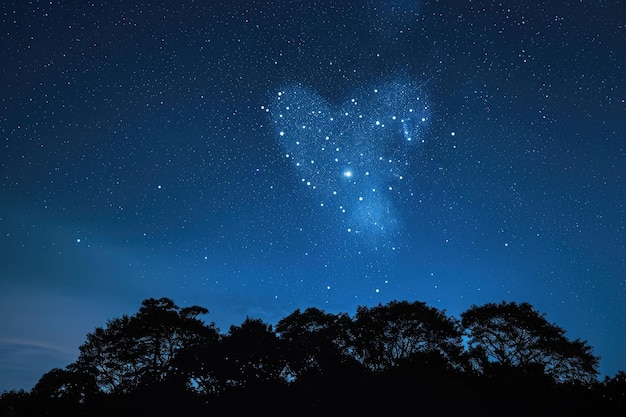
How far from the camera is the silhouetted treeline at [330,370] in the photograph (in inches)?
1084

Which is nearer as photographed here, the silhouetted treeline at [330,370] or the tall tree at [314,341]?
the silhouetted treeline at [330,370]

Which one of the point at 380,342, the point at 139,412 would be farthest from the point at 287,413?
the point at 380,342

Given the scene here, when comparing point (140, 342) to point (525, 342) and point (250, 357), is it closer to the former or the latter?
point (250, 357)

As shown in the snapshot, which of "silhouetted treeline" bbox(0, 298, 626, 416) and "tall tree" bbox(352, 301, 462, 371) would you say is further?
"tall tree" bbox(352, 301, 462, 371)

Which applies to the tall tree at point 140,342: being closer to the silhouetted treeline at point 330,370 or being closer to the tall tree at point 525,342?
the silhouetted treeline at point 330,370

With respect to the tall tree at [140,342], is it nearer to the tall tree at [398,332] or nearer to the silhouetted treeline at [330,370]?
the silhouetted treeline at [330,370]

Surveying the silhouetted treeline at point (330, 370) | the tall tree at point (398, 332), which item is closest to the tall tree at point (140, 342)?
the silhouetted treeline at point (330, 370)

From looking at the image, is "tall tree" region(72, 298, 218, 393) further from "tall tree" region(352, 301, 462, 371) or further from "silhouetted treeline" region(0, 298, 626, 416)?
"tall tree" region(352, 301, 462, 371)

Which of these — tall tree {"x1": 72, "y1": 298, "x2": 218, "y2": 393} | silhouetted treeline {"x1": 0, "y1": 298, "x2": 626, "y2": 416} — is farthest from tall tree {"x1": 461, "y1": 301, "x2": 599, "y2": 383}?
tall tree {"x1": 72, "y1": 298, "x2": 218, "y2": 393}

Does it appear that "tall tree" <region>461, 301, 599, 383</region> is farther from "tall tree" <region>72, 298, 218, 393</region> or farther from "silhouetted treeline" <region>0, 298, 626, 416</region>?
"tall tree" <region>72, 298, 218, 393</region>

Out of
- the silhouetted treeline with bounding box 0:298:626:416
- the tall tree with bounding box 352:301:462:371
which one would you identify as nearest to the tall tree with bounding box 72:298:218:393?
the silhouetted treeline with bounding box 0:298:626:416

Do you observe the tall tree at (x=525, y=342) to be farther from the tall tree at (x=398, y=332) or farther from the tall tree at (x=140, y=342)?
the tall tree at (x=140, y=342)

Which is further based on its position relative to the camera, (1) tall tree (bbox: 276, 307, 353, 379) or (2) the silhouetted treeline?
(1) tall tree (bbox: 276, 307, 353, 379)

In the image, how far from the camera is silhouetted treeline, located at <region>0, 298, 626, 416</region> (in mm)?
27531
